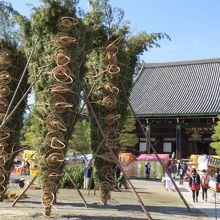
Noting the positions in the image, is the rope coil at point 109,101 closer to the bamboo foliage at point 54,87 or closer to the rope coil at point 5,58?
the bamboo foliage at point 54,87

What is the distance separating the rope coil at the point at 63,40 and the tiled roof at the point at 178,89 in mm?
24383

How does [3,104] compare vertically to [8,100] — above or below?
below

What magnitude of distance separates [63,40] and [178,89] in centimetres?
3016

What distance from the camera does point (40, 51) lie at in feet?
42.8

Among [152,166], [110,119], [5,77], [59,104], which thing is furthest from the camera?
[152,166]

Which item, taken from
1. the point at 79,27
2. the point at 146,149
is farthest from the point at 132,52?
the point at 146,149

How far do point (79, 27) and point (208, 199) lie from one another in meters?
11.0

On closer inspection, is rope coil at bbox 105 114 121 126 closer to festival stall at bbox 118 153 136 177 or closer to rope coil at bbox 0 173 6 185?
rope coil at bbox 0 173 6 185

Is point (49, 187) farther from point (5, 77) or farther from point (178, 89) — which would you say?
point (178, 89)

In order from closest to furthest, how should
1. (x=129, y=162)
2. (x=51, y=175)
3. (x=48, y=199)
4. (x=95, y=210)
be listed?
1. (x=48, y=199)
2. (x=51, y=175)
3. (x=95, y=210)
4. (x=129, y=162)

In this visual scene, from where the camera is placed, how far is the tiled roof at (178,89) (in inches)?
1453

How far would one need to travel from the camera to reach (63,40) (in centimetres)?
1254

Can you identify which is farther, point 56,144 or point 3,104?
point 3,104

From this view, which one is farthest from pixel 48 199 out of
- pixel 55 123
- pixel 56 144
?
pixel 55 123
